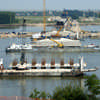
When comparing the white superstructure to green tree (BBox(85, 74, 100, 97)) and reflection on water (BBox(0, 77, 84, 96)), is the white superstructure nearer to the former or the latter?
reflection on water (BBox(0, 77, 84, 96))

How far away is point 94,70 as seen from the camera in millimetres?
12188

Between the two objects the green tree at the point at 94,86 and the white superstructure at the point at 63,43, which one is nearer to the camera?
the green tree at the point at 94,86

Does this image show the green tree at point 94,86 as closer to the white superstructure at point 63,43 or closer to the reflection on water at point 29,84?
the reflection on water at point 29,84

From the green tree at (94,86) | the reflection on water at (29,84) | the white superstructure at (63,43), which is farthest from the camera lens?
the white superstructure at (63,43)

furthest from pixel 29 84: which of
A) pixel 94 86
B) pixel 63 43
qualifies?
pixel 63 43

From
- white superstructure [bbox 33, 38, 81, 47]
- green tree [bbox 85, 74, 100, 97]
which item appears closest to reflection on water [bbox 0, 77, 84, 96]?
green tree [bbox 85, 74, 100, 97]

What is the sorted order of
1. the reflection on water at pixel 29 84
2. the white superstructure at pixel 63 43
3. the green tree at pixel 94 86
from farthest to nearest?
the white superstructure at pixel 63 43
the reflection on water at pixel 29 84
the green tree at pixel 94 86

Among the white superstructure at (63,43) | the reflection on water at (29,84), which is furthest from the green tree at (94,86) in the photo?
the white superstructure at (63,43)

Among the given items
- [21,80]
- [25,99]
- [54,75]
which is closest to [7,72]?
[21,80]

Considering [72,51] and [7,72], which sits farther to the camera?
[72,51]

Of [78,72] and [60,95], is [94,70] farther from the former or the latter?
[60,95]

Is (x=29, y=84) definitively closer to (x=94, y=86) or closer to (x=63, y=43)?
(x=94, y=86)

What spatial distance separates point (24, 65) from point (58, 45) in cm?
1009

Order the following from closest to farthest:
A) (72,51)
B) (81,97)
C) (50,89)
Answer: (81,97)
(50,89)
(72,51)
